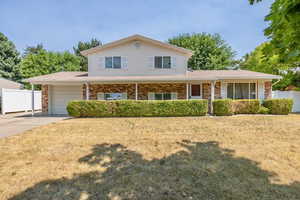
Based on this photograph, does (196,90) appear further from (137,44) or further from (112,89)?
(112,89)

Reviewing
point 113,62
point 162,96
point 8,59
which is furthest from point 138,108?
point 8,59

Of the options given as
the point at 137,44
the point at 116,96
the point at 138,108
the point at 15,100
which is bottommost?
the point at 138,108

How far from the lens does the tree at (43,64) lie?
2525cm

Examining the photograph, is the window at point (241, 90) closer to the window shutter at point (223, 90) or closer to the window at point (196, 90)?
the window shutter at point (223, 90)

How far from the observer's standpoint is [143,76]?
12211 millimetres

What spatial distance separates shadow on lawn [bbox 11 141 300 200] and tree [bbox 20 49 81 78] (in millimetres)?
27759

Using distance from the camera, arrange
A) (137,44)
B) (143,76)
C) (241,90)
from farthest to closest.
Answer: (241,90) → (137,44) → (143,76)

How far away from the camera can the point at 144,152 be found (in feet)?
14.1

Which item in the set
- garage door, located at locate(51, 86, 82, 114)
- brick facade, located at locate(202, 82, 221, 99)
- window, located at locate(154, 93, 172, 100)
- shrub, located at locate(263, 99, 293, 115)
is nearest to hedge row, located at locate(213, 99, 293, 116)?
shrub, located at locate(263, 99, 293, 115)

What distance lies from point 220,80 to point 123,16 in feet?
31.2

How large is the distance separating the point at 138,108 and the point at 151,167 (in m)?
7.13

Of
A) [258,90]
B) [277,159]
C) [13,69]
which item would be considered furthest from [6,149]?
[13,69]

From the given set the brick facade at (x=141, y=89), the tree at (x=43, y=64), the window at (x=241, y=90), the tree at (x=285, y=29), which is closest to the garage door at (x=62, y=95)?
the brick facade at (x=141, y=89)

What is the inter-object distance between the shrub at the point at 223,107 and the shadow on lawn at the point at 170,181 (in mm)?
7069
